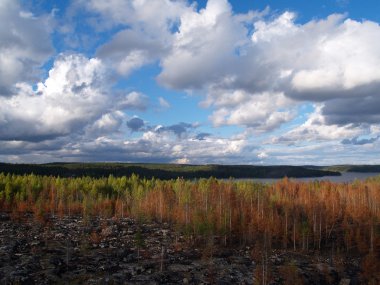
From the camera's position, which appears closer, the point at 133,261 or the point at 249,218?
the point at 133,261

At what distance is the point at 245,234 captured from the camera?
40.0 m

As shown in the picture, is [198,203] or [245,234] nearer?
[245,234]

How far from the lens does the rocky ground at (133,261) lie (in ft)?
79.2

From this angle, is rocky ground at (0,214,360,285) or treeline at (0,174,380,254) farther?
treeline at (0,174,380,254)

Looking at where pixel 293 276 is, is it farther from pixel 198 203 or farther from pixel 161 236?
pixel 198 203

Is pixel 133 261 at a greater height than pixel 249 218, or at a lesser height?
lesser

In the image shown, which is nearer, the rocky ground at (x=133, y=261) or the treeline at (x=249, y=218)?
the rocky ground at (x=133, y=261)

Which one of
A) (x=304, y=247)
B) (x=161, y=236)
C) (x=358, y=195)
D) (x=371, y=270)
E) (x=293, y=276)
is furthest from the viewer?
(x=358, y=195)

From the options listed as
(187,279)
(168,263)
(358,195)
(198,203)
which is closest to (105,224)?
(168,263)

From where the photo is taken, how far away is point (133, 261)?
27.9m

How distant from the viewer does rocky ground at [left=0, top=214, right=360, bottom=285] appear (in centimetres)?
2414

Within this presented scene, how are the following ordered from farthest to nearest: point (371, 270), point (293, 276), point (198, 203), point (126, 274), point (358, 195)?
point (358, 195)
point (198, 203)
point (371, 270)
point (293, 276)
point (126, 274)

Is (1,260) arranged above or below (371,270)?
above

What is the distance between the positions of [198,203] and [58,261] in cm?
3811
